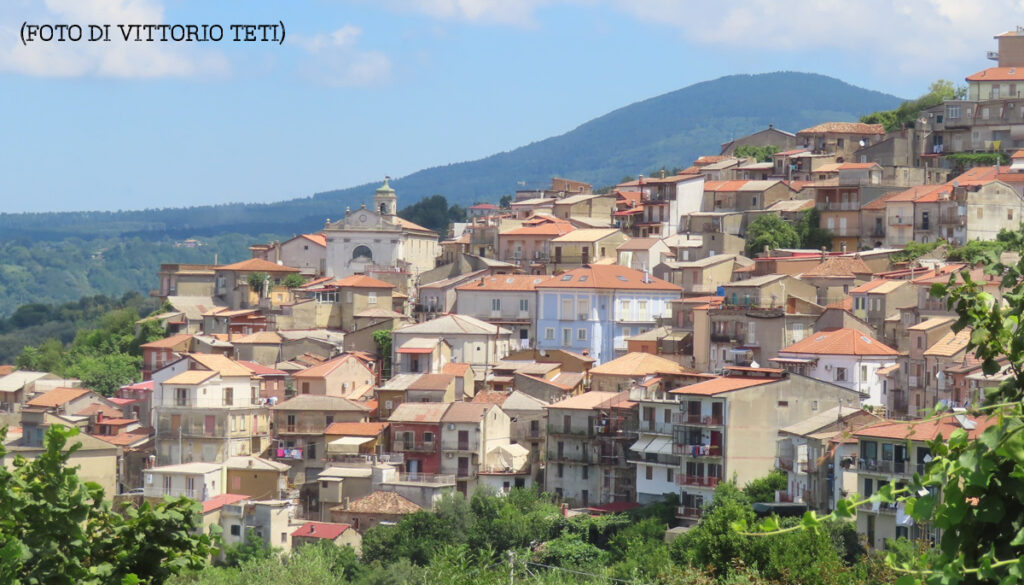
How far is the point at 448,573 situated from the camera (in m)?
34.2

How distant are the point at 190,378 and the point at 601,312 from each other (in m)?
16.9

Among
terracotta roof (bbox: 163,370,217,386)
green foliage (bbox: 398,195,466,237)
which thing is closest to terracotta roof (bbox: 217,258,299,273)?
terracotta roof (bbox: 163,370,217,386)

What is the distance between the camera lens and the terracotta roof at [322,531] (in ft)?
189

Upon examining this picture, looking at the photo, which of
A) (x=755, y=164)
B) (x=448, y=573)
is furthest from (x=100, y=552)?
(x=755, y=164)

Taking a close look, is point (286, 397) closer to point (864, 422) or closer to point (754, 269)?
point (754, 269)

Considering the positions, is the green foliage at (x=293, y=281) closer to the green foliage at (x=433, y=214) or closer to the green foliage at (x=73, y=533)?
the green foliage at (x=433, y=214)

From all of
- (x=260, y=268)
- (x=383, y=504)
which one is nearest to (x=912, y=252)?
(x=383, y=504)

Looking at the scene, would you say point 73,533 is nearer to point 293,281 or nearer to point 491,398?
point 491,398

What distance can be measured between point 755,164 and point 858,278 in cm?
3017

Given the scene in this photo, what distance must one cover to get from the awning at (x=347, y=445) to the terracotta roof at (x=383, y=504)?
3.75m

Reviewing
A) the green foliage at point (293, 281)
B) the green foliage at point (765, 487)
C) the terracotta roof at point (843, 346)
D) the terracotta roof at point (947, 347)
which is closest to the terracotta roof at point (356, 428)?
the terracotta roof at point (843, 346)

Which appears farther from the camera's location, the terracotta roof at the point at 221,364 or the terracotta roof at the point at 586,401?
the terracotta roof at the point at 221,364

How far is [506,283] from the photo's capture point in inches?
3071

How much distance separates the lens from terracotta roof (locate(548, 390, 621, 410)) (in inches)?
2397
